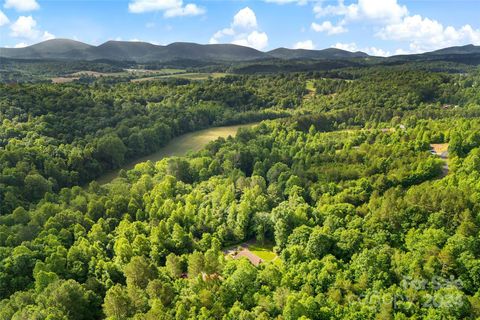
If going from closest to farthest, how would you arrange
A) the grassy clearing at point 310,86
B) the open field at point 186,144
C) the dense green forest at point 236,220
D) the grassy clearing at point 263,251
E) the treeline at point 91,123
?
1. the dense green forest at point 236,220
2. the grassy clearing at point 263,251
3. the treeline at point 91,123
4. the open field at point 186,144
5. the grassy clearing at point 310,86

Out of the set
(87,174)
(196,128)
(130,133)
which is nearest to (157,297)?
(87,174)

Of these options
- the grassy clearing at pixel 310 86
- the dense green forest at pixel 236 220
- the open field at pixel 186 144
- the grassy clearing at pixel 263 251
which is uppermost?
the grassy clearing at pixel 310 86

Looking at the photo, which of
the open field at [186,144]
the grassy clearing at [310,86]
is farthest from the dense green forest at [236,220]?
the grassy clearing at [310,86]

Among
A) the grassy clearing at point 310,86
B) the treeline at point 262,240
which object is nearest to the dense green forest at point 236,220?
the treeline at point 262,240

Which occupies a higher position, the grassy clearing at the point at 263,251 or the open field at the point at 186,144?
the open field at the point at 186,144

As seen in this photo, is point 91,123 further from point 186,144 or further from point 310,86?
point 310,86

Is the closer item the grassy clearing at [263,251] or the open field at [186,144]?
the grassy clearing at [263,251]

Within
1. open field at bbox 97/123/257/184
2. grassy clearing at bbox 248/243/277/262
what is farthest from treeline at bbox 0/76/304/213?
grassy clearing at bbox 248/243/277/262

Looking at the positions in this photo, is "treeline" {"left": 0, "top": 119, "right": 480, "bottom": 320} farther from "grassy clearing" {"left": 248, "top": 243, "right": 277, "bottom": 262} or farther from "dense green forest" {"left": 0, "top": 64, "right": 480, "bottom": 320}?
"grassy clearing" {"left": 248, "top": 243, "right": 277, "bottom": 262}

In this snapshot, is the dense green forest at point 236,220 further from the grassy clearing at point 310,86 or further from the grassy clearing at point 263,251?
the grassy clearing at point 310,86

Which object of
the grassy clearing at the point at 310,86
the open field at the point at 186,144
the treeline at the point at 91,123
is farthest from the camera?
the grassy clearing at the point at 310,86
